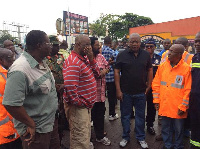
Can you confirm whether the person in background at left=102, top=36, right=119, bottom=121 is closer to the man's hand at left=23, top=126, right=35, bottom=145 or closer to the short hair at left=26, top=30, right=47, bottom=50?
the short hair at left=26, top=30, right=47, bottom=50

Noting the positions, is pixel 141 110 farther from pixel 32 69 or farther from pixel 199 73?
pixel 32 69

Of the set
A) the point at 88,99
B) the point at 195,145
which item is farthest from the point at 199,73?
the point at 88,99

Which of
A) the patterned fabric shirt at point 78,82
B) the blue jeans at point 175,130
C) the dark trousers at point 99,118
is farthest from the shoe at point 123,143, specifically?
the patterned fabric shirt at point 78,82

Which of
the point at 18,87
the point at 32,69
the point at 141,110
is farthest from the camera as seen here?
the point at 141,110

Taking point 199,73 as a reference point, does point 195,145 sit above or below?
below

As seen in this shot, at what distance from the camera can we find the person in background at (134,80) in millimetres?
3137

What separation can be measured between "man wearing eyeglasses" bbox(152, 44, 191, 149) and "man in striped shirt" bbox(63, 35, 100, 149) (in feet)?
4.25

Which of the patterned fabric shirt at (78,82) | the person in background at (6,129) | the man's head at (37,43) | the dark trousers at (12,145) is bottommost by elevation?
the dark trousers at (12,145)

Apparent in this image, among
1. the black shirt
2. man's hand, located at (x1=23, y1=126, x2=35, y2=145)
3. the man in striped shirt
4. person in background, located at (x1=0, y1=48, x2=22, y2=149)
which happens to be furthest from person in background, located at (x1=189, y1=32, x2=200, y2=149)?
person in background, located at (x1=0, y1=48, x2=22, y2=149)

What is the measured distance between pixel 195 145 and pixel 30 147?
235cm

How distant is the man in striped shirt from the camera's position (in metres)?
2.32

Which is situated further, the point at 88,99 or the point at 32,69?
the point at 88,99

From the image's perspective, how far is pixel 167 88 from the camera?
9.53 feet

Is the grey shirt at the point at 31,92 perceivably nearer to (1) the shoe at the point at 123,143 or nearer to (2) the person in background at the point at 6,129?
(2) the person in background at the point at 6,129
